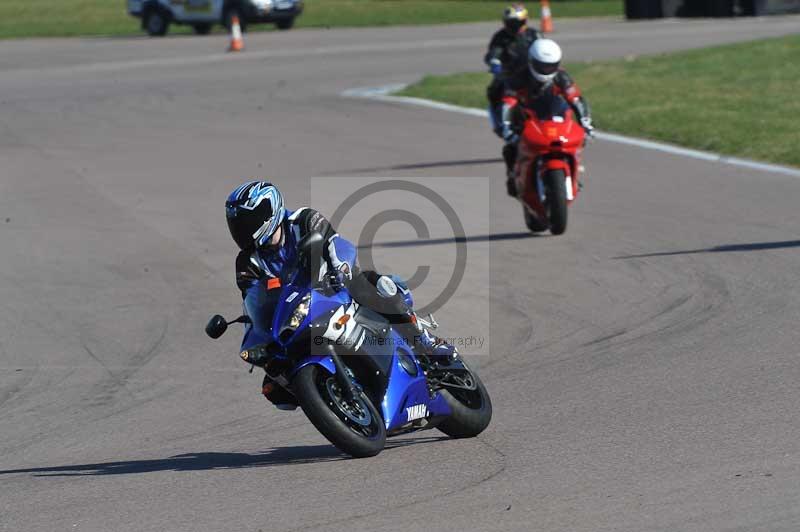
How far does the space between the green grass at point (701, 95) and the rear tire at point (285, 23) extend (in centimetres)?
1288

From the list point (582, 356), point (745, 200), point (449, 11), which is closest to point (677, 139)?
point (745, 200)

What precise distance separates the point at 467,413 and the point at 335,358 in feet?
2.91

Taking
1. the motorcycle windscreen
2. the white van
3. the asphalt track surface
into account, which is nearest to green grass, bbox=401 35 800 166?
Answer: the asphalt track surface

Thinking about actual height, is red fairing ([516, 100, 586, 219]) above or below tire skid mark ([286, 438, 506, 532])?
above

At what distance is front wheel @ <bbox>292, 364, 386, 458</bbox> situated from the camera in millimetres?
6215

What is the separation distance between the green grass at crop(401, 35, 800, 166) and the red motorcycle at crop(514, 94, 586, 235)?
4.05 metres

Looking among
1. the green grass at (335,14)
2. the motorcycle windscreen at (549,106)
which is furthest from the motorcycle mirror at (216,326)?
the green grass at (335,14)

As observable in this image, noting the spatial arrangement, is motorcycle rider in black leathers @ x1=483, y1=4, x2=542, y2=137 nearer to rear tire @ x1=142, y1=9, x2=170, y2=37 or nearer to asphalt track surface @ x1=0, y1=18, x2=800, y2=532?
asphalt track surface @ x1=0, y1=18, x2=800, y2=532

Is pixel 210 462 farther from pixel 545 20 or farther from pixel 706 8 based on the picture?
pixel 706 8

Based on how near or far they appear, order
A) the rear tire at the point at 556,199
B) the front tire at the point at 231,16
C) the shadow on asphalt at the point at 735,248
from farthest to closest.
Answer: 1. the front tire at the point at 231,16
2. the rear tire at the point at 556,199
3. the shadow on asphalt at the point at 735,248

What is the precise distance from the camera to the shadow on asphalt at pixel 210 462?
6.80 m

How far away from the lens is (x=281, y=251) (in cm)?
656

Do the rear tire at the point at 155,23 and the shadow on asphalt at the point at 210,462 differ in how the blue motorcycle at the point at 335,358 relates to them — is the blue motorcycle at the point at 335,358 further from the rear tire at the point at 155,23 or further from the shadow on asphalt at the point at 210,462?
the rear tire at the point at 155,23

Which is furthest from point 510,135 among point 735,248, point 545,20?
point 545,20
